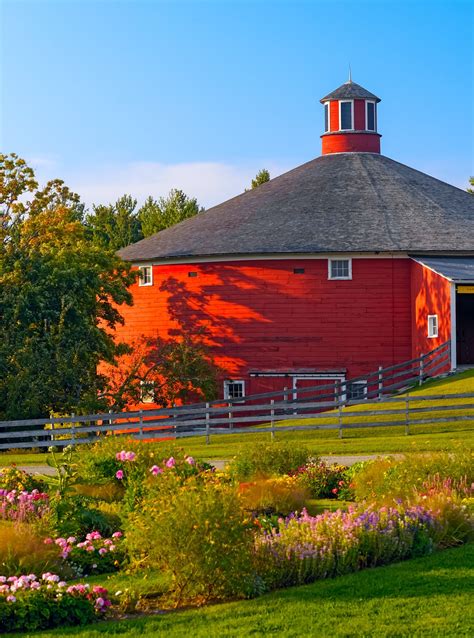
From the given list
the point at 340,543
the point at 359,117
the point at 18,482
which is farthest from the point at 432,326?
the point at 340,543

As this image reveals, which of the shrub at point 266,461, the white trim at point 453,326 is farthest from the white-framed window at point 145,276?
the shrub at point 266,461

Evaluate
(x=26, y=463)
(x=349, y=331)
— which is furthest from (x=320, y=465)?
(x=349, y=331)

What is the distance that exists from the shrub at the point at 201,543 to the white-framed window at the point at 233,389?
31.4 meters

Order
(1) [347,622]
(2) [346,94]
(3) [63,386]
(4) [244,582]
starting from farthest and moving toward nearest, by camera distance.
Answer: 1. (2) [346,94]
2. (3) [63,386]
3. (4) [244,582]
4. (1) [347,622]

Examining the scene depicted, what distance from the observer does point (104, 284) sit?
4134cm

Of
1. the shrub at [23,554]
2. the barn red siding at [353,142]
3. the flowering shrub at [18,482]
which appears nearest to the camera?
the shrub at [23,554]

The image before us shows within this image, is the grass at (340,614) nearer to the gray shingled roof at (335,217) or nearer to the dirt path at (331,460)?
the dirt path at (331,460)

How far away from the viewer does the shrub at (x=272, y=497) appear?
16.4 meters

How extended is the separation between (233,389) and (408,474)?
88.9 feet

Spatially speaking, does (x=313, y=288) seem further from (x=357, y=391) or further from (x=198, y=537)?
(x=198, y=537)

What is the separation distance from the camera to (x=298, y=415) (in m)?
31.2

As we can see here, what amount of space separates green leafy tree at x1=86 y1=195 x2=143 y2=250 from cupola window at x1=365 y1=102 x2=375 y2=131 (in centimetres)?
2612

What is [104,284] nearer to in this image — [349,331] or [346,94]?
[349,331]

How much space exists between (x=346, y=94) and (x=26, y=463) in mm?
28992
